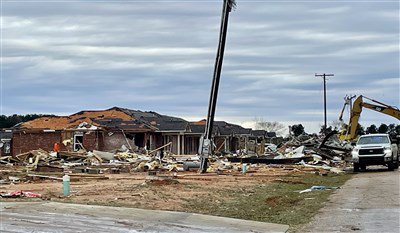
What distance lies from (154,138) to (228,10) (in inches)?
1336

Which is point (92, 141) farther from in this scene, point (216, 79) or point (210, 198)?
point (210, 198)

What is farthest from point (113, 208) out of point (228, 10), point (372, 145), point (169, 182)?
point (372, 145)

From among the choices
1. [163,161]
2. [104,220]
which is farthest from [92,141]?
[104,220]

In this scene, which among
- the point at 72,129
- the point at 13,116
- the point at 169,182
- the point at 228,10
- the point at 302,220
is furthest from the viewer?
the point at 13,116

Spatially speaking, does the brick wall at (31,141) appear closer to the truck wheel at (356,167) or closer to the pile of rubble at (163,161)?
the pile of rubble at (163,161)

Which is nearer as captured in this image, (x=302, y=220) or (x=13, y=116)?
(x=302, y=220)

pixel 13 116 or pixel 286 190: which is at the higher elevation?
pixel 13 116

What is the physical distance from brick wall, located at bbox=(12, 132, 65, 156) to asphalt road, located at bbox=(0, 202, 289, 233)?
47738mm

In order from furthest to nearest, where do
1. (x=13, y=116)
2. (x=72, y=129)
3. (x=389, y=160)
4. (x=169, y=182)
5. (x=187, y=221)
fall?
(x=13, y=116) < (x=72, y=129) < (x=389, y=160) < (x=169, y=182) < (x=187, y=221)

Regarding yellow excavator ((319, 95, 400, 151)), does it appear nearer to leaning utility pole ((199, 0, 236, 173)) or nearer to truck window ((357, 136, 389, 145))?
truck window ((357, 136, 389, 145))

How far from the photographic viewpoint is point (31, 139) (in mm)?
62188

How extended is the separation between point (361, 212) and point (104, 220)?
6518 mm

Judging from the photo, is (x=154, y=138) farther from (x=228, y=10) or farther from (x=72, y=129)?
(x=228, y=10)

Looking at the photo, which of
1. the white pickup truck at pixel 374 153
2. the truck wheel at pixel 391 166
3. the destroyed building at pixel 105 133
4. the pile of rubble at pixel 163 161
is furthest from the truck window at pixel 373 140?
the destroyed building at pixel 105 133
